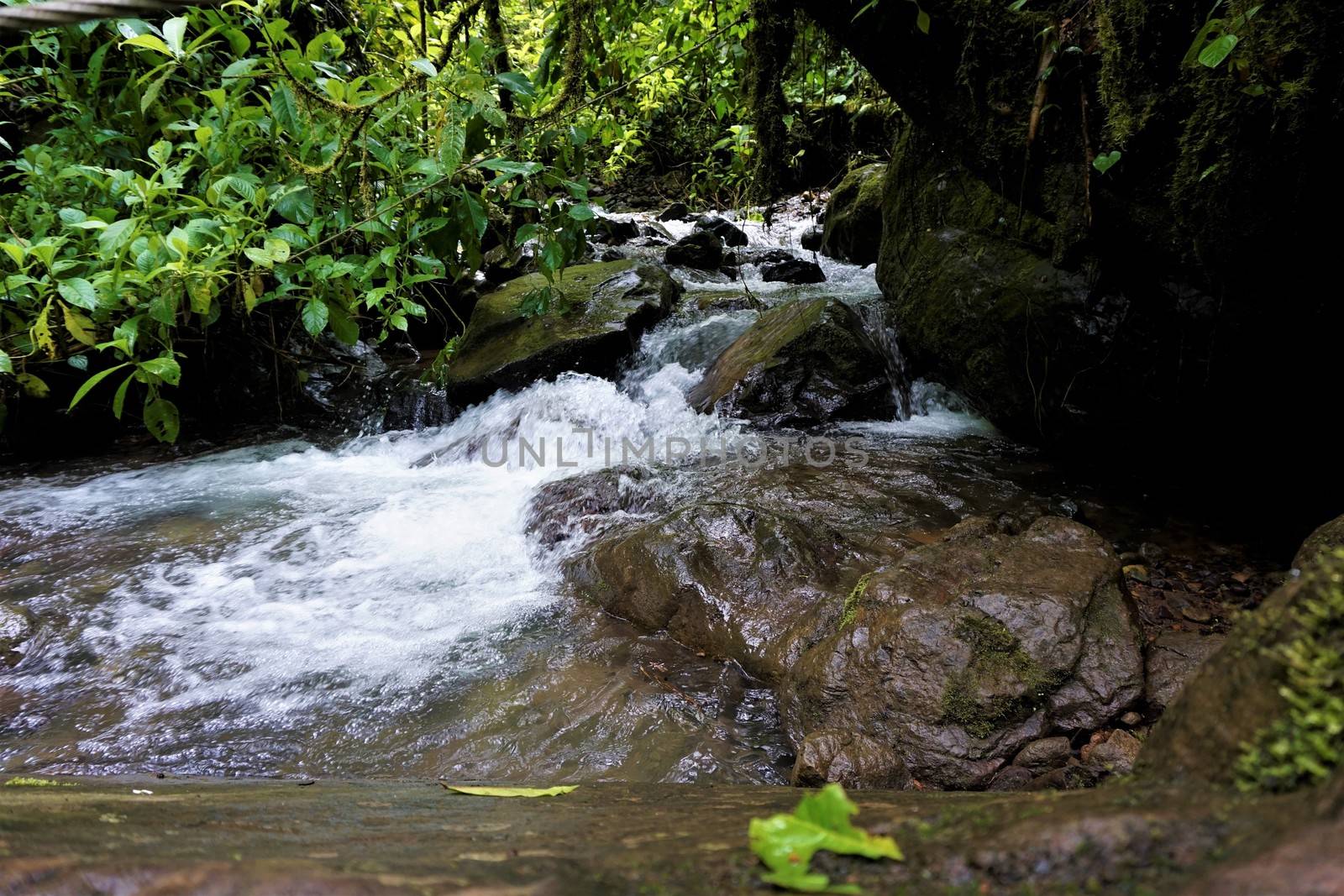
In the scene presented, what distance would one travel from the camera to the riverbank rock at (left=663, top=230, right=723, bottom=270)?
9.93m

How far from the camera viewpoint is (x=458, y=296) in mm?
8945

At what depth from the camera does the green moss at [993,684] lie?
222 cm

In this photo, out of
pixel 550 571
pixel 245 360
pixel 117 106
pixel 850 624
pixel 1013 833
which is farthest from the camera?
pixel 245 360

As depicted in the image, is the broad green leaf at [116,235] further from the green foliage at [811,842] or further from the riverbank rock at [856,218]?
the riverbank rock at [856,218]

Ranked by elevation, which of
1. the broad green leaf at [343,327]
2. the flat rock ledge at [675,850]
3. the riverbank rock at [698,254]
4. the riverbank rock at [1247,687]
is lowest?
the flat rock ledge at [675,850]

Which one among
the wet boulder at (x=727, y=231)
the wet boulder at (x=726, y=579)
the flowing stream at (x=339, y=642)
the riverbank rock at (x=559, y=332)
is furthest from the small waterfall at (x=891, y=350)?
the wet boulder at (x=727, y=231)

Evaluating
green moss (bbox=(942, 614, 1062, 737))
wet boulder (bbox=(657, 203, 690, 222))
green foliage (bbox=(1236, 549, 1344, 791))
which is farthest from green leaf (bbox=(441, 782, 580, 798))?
wet boulder (bbox=(657, 203, 690, 222))

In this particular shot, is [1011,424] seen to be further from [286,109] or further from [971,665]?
[286,109]

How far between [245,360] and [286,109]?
4.41 metres

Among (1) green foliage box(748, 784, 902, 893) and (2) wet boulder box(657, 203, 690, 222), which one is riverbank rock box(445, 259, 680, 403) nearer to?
(1) green foliage box(748, 784, 902, 893)

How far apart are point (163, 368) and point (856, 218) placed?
27.1 feet

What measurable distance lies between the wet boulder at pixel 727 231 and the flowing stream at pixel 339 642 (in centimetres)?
632

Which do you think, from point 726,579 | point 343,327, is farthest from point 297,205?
point 726,579

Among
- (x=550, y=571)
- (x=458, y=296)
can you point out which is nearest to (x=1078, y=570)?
(x=550, y=571)
